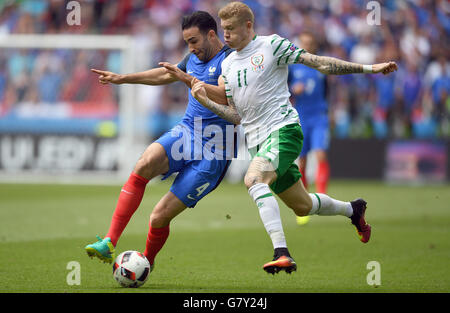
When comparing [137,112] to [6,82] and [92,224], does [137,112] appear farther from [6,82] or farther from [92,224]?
[92,224]

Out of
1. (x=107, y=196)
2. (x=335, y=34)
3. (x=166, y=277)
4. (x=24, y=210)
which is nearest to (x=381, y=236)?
(x=166, y=277)

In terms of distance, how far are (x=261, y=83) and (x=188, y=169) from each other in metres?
0.97

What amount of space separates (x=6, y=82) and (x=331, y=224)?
32.2ft

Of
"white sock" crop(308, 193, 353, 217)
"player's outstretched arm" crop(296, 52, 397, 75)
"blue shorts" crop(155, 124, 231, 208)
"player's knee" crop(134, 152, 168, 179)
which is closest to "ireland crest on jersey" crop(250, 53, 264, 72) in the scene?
"player's outstretched arm" crop(296, 52, 397, 75)

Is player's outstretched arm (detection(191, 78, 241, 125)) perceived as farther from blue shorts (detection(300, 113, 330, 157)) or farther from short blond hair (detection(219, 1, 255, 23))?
blue shorts (detection(300, 113, 330, 157))

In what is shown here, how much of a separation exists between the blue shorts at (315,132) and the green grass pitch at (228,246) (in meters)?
1.13

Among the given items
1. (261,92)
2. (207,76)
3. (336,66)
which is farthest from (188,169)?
(336,66)

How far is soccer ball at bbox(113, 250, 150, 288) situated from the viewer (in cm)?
582

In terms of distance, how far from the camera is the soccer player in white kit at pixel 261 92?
5.81 metres

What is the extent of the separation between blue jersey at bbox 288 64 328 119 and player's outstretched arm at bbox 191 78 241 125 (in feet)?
15.2

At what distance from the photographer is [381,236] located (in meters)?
9.23

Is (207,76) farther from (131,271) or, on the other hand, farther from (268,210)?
(131,271)

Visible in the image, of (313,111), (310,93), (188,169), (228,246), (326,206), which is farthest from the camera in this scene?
(313,111)

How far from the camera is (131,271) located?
5812 millimetres
